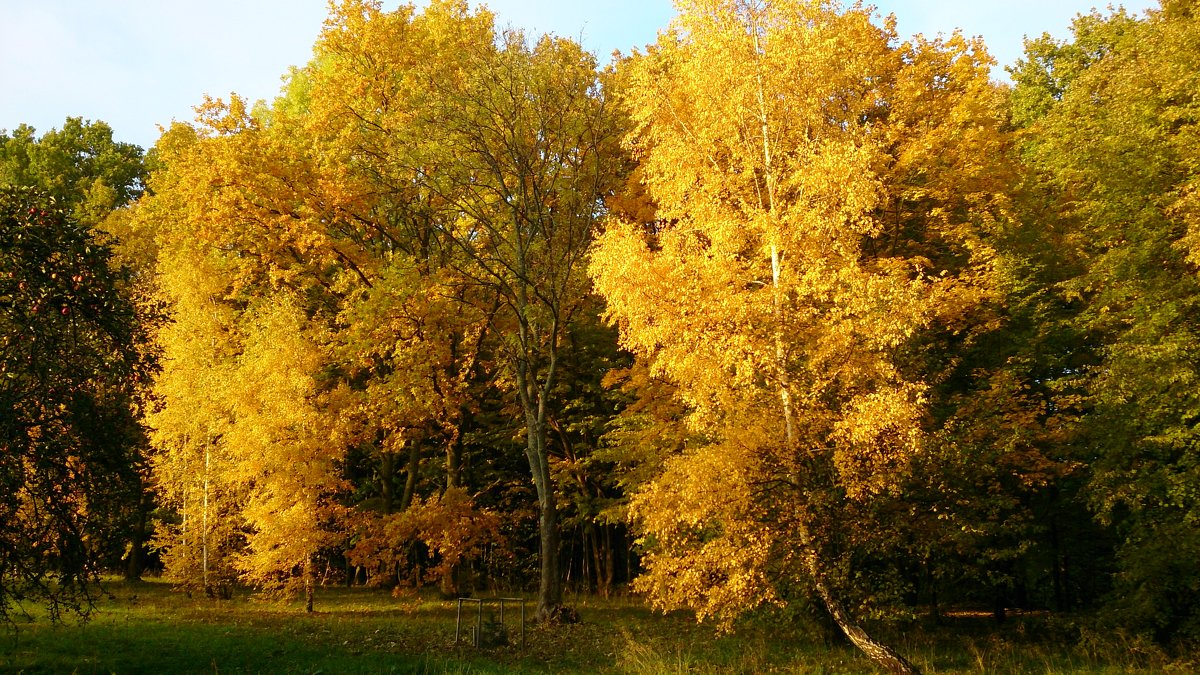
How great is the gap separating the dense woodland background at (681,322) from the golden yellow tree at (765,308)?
86 millimetres

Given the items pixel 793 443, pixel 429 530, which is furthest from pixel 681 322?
pixel 429 530

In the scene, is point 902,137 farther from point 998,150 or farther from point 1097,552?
point 1097,552

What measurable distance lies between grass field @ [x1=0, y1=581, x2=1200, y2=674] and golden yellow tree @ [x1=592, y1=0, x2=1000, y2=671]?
4.57ft

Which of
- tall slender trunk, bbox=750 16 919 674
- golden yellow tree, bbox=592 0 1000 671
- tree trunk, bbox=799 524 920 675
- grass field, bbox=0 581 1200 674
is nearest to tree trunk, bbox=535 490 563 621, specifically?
grass field, bbox=0 581 1200 674

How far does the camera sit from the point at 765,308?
13.2 m

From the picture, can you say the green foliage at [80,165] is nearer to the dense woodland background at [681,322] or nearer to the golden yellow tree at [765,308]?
the dense woodland background at [681,322]

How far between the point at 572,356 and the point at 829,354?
561 inches

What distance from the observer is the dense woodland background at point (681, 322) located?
41.0ft

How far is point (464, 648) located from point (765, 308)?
8197 millimetres

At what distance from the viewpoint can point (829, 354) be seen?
12922 mm

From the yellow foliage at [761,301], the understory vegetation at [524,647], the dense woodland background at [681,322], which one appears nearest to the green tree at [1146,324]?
the dense woodland background at [681,322]

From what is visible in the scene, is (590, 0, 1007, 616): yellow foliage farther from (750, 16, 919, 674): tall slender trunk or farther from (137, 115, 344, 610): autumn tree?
(137, 115, 344, 610): autumn tree

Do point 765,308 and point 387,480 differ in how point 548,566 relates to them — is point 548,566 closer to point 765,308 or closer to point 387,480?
point 387,480

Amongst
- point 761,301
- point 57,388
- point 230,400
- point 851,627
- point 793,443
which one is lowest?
point 851,627
